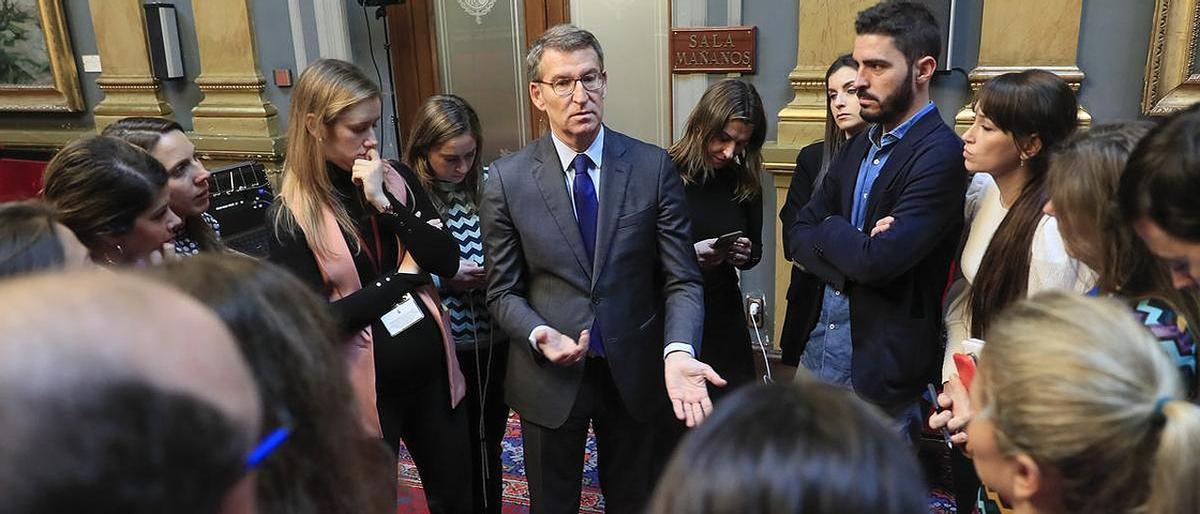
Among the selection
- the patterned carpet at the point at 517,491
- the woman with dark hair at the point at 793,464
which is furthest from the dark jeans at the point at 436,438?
the woman with dark hair at the point at 793,464

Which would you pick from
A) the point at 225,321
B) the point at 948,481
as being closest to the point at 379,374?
the point at 225,321

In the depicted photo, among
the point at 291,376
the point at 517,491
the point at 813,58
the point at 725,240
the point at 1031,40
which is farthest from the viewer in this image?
the point at 813,58

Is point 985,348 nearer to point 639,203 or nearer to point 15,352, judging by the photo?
point 639,203

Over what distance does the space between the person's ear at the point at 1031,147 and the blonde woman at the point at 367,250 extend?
4.82 feet

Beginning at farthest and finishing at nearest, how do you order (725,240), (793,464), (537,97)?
(725,240) → (537,97) → (793,464)

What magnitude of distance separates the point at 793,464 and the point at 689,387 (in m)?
1.07

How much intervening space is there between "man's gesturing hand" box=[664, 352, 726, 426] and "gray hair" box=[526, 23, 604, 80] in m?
0.77

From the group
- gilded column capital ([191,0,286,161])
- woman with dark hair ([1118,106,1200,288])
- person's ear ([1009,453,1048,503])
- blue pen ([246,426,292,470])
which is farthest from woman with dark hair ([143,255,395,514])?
gilded column capital ([191,0,286,161])

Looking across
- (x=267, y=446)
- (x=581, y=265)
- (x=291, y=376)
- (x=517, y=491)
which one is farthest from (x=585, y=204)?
(x=517, y=491)

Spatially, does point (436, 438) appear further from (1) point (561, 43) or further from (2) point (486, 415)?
(1) point (561, 43)

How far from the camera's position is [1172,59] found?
2984 millimetres

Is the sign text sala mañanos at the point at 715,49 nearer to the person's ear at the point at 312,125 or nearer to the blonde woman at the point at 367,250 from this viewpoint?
the blonde woman at the point at 367,250

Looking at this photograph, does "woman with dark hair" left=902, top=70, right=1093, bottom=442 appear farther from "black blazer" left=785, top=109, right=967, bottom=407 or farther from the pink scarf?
the pink scarf

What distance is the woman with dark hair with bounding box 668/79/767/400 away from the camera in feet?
8.63
